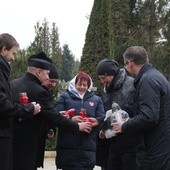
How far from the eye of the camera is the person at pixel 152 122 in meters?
4.28

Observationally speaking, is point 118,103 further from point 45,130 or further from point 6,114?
point 6,114

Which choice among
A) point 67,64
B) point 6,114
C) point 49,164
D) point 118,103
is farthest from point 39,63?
point 67,64

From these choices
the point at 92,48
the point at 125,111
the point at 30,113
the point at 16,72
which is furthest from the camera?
the point at 92,48

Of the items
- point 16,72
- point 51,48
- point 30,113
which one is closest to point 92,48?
point 16,72

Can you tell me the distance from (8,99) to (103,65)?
140 cm

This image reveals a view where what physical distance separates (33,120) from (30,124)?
0.07 metres

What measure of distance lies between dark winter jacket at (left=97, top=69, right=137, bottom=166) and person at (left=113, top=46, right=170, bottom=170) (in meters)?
0.74

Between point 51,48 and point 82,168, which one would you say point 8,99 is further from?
point 51,48

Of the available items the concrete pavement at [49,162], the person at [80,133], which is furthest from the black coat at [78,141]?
the concrete pavement at [49,162]

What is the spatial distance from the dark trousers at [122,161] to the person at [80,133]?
0.74 feet

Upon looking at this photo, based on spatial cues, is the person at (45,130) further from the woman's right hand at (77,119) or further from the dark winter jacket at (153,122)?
the dark winter jacket at (153,122)

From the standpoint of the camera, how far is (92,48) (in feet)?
52.5

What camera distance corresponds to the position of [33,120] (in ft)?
16.6

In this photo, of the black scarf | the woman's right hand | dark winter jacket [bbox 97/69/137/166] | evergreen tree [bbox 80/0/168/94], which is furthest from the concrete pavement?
the black scarf
